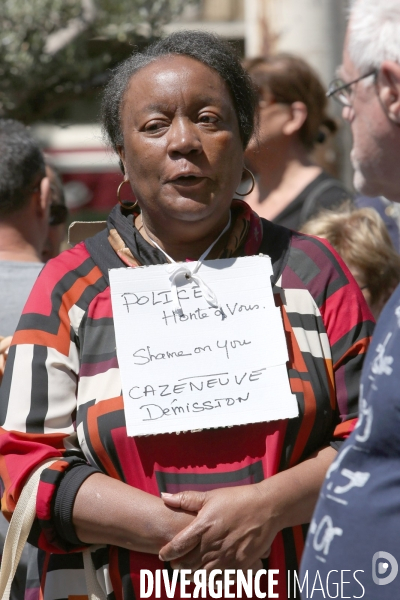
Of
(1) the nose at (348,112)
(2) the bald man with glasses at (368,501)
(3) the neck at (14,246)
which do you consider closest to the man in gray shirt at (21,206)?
(3) the neck at (14,246)

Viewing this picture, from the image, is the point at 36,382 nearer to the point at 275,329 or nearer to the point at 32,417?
the point at 32,417

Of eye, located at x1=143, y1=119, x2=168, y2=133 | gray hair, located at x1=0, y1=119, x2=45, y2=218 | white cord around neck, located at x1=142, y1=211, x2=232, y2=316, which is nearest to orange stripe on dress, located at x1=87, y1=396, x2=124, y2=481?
white cord around neck, located at x1=142, y1=211, x2=232, y2=316

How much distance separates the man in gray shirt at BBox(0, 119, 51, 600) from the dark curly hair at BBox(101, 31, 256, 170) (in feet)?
2.48

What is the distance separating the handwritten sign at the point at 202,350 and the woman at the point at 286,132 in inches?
70.1

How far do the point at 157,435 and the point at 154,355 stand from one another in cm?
18

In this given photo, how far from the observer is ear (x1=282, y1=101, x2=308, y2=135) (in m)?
3.86

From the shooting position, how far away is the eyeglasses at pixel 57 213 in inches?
140

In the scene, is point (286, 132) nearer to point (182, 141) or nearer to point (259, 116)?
point (259, 116)

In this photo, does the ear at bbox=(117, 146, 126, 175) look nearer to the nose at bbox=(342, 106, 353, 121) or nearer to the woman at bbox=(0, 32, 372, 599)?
the woman at bbox=(0, 32, 372, 599)

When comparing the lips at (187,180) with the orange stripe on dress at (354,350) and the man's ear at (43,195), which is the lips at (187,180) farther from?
the man's ear at (43,195)

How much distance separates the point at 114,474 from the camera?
1926 mm

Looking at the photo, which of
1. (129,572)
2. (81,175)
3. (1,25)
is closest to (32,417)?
(129,572)

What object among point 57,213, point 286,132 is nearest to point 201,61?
point 57,213

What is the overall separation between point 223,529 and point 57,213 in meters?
2.06
